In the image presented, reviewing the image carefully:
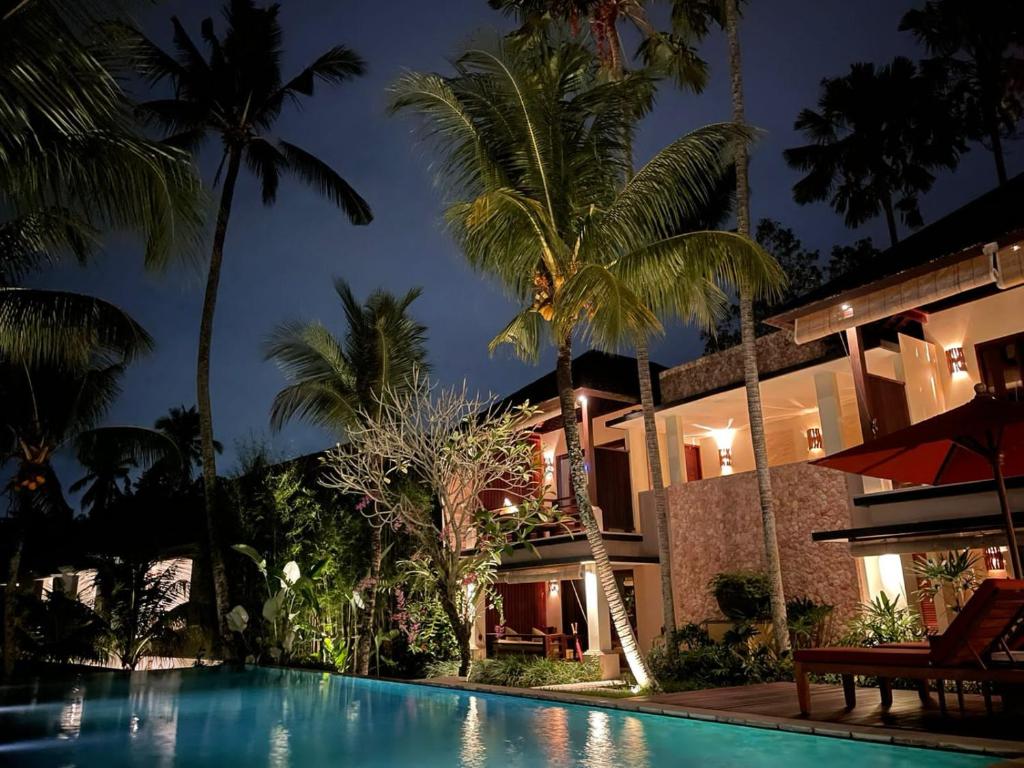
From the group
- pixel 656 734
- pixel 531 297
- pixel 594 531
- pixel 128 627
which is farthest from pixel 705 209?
pixel 128 627

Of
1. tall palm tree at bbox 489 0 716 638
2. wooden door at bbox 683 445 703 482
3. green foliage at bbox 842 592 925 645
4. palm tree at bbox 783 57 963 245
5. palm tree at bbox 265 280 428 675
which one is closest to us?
green foliage at bbox 842 592 925 645

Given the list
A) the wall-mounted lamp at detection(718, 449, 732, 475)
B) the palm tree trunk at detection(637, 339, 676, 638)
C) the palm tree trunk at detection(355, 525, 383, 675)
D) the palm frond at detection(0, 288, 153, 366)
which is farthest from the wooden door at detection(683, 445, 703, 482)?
the palm frond at detection(0, 288, 153, 366)

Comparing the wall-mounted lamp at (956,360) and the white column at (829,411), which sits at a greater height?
the wall-mounted lamp at (956,360)

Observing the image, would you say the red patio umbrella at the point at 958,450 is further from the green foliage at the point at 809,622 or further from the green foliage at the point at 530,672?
the green foliage at the point at 530,672

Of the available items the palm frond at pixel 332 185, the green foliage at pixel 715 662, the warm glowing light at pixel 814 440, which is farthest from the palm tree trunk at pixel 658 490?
the palm frond at pixel 332 185

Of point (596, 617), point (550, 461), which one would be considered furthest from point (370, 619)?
point (550, 461)

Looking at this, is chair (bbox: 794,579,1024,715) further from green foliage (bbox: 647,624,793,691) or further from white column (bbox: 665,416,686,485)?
white column (bbox: 665,416,686,485)

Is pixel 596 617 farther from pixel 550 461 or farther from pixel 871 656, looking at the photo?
pixel 871 656

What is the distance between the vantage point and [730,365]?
16688 mm

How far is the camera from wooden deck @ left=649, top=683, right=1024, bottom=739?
7.05 metres

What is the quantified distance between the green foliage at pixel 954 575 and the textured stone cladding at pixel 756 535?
148cm

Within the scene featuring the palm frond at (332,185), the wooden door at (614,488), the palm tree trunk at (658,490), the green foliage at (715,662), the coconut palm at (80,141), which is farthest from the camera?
the palm frond at (332,185)

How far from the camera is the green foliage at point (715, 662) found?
471 inches

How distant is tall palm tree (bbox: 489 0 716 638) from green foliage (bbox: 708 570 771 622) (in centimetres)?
103
